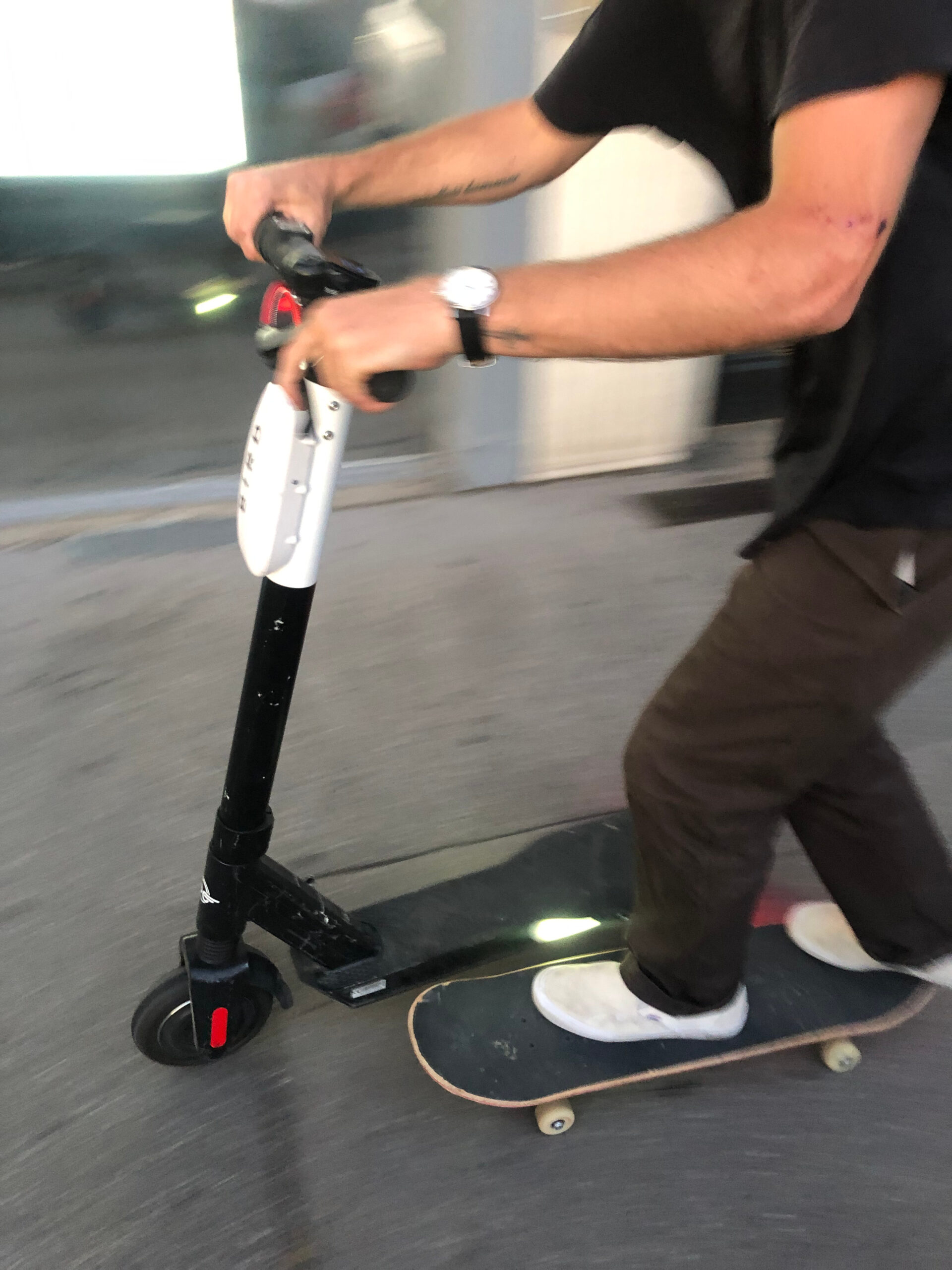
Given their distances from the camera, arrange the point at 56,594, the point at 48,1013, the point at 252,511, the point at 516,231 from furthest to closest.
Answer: the point at 516,231, the point at 56,594, the point at 48,1013, the point at 252,511

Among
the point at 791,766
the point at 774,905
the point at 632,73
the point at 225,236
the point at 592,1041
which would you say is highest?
the point at 632,73

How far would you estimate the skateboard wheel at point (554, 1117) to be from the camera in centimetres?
121

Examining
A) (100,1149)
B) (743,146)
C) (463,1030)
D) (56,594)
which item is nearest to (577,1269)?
(463,1030)

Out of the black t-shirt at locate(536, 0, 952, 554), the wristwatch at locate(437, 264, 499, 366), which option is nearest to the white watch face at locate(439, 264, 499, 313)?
the wristwatch at locate(437, 264, 499, 366)

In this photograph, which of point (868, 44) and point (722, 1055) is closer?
point (868, 44)

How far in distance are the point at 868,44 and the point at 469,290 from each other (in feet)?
1.11

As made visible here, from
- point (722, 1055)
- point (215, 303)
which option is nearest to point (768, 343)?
point (215, 303)

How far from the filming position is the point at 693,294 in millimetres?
685

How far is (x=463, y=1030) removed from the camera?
1279mm

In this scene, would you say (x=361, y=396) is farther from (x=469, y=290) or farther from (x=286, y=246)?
(x=286, y=246)

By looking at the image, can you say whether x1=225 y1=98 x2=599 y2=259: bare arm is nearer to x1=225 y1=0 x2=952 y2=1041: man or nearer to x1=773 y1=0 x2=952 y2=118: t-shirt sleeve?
x1=225 y1=0 x2=952 y2=1041: man

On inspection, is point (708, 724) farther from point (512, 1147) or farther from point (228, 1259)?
point (228, 1259)

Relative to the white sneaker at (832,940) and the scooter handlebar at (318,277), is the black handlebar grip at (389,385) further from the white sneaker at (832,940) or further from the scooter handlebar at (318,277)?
the white sneaker at (832,940)

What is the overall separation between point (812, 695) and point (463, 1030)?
741 mm
